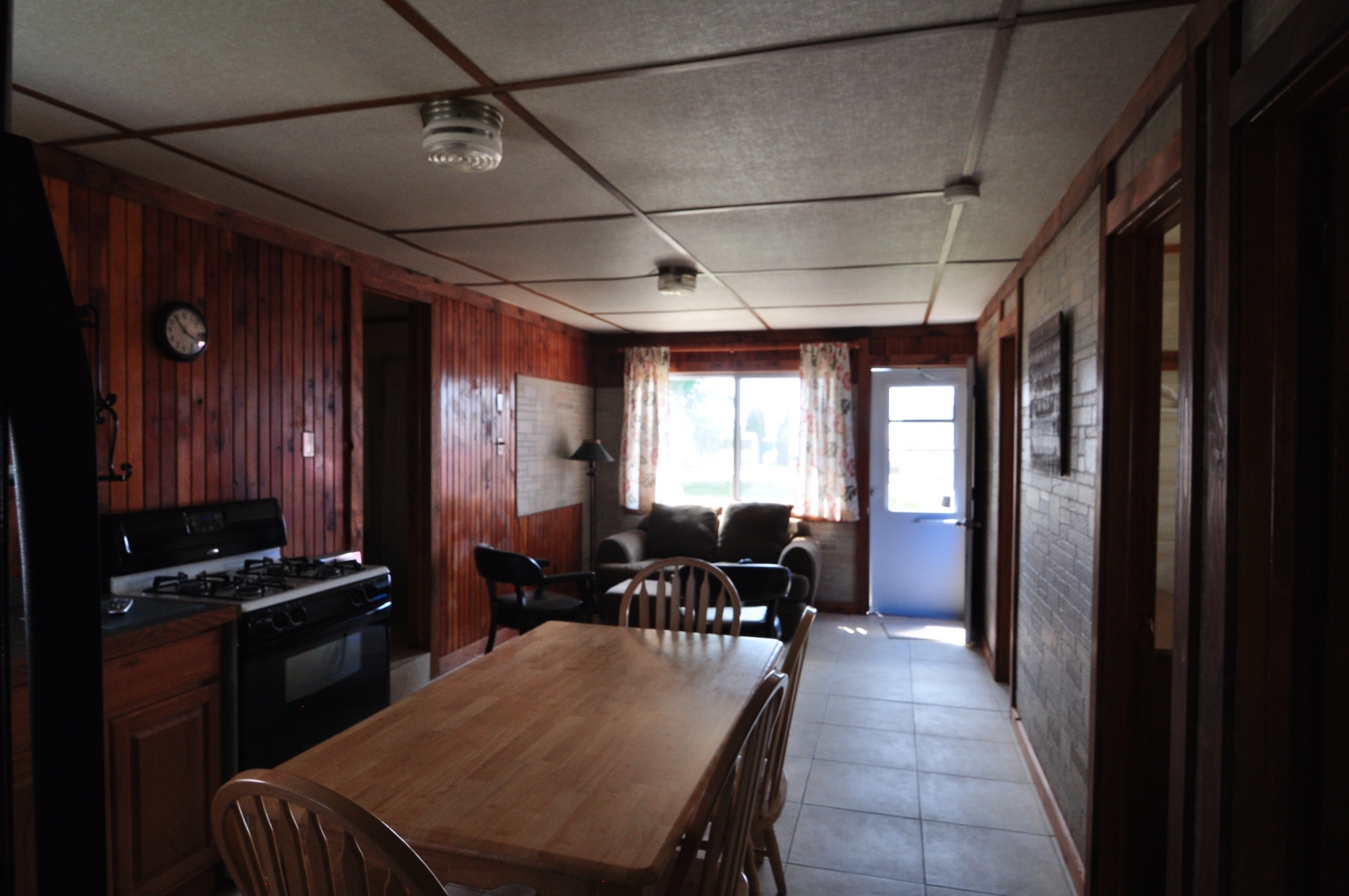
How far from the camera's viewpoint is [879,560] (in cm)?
618

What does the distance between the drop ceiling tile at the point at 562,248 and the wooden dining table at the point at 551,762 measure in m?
1.80

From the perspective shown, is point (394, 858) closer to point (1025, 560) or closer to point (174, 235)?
point (174, 235)

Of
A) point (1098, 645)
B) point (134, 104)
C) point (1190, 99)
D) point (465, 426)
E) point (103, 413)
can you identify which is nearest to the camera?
point (1190, 99)

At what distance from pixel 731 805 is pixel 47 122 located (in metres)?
2.58

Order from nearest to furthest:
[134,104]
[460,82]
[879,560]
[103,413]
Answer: [460,82] < [134,104] < [103,413] < [879,560]

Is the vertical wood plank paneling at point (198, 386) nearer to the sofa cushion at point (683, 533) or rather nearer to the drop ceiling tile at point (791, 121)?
the drop ceiling tile at point (791, 121)

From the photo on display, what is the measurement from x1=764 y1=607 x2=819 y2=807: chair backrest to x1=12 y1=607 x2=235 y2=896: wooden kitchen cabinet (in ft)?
5.68

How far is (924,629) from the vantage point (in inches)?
226

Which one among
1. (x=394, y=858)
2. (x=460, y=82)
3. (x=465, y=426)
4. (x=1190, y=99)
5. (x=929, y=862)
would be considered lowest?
(x=929, y=862)

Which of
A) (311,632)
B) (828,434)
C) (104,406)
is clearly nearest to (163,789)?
(311,632)

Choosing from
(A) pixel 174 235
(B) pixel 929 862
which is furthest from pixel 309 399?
(B) pixel 929 862

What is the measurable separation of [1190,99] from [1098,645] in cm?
146

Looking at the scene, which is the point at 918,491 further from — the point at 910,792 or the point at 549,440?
the point at 910,792

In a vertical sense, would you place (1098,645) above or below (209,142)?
below
